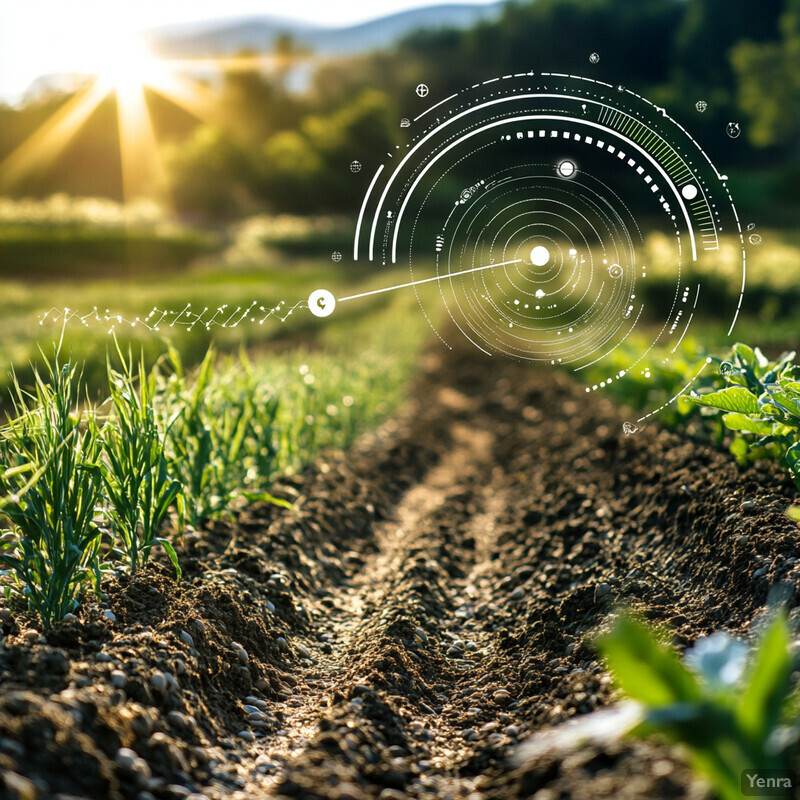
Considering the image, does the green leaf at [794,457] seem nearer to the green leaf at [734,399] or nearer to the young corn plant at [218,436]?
the green leaf at [734,399]

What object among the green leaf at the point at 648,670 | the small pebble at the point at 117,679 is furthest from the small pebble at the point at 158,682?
the green leaf at the point at 648,670

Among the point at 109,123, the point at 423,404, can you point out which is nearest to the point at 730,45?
the point at 109,123

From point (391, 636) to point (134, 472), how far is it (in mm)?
1438

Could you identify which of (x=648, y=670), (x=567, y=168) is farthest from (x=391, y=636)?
(x=567, y=168)

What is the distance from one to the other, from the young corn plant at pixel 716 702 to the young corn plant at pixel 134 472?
2220 mm

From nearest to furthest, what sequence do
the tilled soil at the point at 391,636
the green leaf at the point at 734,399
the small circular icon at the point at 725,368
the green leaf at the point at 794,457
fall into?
the tilled soil at the point at 391,636, the green leaf at the point at 794,457, the green leaf at the point at 734,399, the small circular icon at the point at 725,368

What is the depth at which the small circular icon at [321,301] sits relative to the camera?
4590 mm

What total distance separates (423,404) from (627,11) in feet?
141

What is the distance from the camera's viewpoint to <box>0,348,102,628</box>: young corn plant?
9.98 feet

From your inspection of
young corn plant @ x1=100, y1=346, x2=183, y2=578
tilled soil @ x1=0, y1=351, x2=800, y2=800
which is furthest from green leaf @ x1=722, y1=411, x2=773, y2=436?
young corn plant @ x1=100, y1=346, x2=183, y2=578

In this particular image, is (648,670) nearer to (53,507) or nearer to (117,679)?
(117,679)

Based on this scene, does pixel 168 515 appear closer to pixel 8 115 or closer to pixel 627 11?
pixel 8 115

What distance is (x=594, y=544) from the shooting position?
4.52 meters
